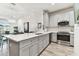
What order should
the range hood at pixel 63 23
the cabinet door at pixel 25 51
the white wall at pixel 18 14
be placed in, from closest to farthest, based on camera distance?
the cabinet door at pixel 25 51 < the white wall at pixel 18 14 < the range hood at pixel 63 23

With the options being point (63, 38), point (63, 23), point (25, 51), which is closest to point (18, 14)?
point (25, 51)

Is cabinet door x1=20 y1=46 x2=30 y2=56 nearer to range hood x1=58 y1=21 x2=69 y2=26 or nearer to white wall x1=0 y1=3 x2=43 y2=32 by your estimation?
white wall x1=0 y1=3 x2=43 y2=32

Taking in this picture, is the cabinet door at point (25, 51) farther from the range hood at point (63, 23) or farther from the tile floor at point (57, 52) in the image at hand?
the range hood at point (63, 23)

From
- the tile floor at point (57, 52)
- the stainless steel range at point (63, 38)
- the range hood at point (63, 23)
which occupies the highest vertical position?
the range hood at point (63, 23)

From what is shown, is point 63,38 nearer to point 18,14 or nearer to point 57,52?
point 57,52

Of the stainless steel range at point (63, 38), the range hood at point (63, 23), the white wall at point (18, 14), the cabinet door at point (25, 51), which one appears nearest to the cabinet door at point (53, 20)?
the range hood at point (63, 23)

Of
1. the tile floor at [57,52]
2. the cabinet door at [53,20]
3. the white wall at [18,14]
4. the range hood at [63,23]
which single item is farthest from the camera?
the cabinet door at [53,20]

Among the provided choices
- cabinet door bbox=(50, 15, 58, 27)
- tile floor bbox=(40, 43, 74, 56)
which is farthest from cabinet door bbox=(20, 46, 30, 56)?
cabinet door bbox=(50, 15, 58, 27)

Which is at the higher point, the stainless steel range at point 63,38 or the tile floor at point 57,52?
the stainless steel range at point 63,38

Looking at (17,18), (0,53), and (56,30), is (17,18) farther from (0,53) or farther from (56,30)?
(56,30)

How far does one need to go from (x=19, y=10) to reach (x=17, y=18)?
281mm

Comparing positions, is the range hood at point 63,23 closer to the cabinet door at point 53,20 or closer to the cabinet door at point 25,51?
the cabinet door at point 53,20

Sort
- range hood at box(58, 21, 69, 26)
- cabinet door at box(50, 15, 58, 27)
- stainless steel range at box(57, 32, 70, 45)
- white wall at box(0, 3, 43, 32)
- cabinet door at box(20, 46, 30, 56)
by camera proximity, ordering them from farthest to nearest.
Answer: cabinet door at box(50, 15, 58, 27), stainless steel range at box(57, 32, 70, 45), range hood at box(58, 21, 69, 26), white wall at box(0, 3, 43, 32), cabinet door at box(20, 46, 30, 56)

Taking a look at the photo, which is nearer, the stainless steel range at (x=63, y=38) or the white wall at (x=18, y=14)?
the white wall at (x=18, y=14)
